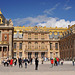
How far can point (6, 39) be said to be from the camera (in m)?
39.3

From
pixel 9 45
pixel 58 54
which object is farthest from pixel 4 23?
pixel 58 54

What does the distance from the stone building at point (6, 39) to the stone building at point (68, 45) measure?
62.2 ft

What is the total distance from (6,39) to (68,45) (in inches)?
897

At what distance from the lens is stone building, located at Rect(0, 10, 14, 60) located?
38000mm

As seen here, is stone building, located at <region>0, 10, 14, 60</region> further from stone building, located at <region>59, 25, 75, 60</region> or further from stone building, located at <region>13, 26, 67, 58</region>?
stone building, located at <region>13, 26, 67, 58</region>

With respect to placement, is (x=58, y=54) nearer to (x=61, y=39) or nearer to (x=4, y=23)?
(x=61, y=39)

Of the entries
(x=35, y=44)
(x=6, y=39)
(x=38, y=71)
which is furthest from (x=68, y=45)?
(x=38, y=71)

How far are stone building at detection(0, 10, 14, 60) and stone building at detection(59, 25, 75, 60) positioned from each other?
1896 centimetres

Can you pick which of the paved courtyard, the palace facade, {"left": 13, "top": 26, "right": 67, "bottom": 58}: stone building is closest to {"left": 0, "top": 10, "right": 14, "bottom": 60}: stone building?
the palace facade

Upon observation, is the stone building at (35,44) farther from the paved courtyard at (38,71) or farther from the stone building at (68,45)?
the paved courtyard at (38,71)

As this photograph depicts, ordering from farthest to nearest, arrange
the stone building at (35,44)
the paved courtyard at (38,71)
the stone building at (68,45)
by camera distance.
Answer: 1. the stone building at (35,44)
2. the stone building at (68,45)
3. the paved courtyard at (38,71)

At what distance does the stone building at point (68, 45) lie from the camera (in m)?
48.2

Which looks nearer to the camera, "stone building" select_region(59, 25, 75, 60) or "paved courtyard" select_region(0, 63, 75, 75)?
"paved courtyard" select_region(0, 63, 75, 75)

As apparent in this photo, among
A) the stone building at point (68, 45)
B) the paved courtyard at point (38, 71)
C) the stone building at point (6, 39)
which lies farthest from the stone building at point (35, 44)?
the paved courtyard at point (38, 71)
